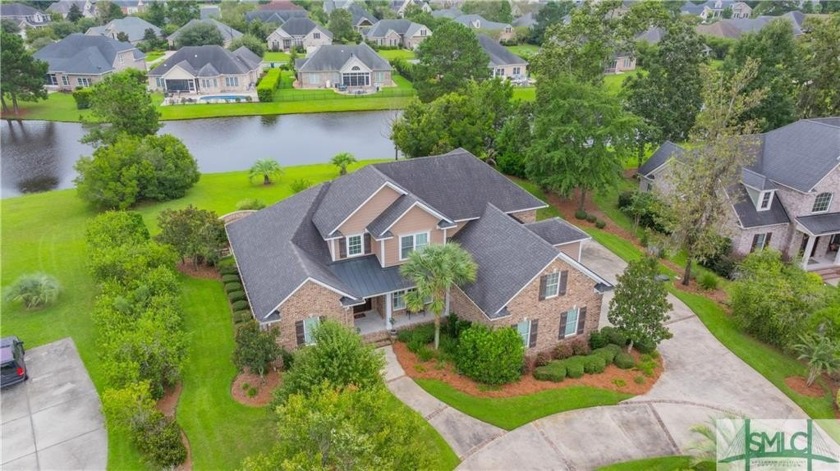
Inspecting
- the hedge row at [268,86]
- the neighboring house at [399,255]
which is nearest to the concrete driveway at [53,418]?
the neighboring house at [399,255]

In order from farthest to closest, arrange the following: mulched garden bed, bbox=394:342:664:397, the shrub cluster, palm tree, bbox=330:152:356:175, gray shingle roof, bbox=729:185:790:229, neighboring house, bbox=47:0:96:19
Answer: neighboring house, bbox=47:0:96:19
palm tree, bbox=330:152:356:175
gray shingle roof, bbox=729:185:790:229
mulched garden bed, bbox=394:342:664:397
the shrub cluster

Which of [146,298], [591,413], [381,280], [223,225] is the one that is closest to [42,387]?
[146,298]

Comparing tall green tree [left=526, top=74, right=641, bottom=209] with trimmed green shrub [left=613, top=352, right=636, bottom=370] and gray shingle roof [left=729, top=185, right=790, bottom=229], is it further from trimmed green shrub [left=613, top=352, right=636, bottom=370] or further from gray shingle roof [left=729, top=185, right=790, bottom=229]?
trimmed green shrub [left=613, top=352, right=636, bottom=370]

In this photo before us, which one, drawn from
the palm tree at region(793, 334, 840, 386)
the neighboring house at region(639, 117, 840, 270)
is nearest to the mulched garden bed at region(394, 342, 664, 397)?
the palm tree at region(793, 334, 840, 386)

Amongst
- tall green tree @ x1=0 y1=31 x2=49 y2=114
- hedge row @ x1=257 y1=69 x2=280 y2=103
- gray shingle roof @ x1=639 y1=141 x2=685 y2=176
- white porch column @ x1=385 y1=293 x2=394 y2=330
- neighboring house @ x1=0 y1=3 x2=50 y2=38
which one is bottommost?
white porch column @ x1=385 y1=293 x2=394 y2=330

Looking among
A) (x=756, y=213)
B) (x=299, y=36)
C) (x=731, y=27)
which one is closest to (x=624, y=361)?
(x=756, y=213)

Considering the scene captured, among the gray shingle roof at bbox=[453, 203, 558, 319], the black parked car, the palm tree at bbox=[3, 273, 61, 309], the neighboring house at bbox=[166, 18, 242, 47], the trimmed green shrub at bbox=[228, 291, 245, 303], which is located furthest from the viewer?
the neighboring house at bbox=[166, 18, 242, 47]

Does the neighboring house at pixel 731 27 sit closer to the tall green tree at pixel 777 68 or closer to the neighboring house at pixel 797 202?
the tall green tree at pixel 777 68

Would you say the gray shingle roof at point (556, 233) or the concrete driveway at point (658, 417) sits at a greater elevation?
the gray shingle roof at point (556, 233)
